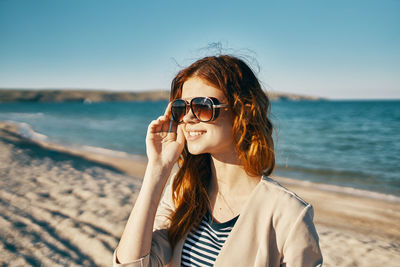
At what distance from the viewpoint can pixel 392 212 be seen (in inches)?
277

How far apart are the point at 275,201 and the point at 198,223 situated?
59cm

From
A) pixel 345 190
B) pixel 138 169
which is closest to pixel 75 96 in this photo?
pixel 138 169

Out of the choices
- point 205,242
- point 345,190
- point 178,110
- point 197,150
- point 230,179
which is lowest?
point 345,190

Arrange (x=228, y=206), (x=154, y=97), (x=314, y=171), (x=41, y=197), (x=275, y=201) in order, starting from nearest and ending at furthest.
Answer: (x=275, y=201) < (x=228, y=206) < (x=41, y=197) < (x=314, y=171) < (x=154, y=97)

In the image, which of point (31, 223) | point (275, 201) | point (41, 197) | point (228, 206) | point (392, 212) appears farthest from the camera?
point (392, 212)

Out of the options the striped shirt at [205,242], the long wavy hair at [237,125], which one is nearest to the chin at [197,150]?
the long wavy hair at [237,125]

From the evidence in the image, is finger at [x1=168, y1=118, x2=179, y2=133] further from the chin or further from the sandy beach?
the sandy beach

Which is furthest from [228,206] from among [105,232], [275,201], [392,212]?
[392,212]

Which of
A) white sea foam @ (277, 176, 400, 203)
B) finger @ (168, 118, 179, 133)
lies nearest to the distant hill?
white sea foam @ (277, 176, 400, 203)

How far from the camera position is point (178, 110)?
217 centimetres

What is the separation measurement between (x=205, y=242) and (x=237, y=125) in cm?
83

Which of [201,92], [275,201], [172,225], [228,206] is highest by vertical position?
[201,92]

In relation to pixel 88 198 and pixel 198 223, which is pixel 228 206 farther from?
pixel 88 198

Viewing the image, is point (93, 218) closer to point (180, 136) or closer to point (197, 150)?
point (180, 136)
